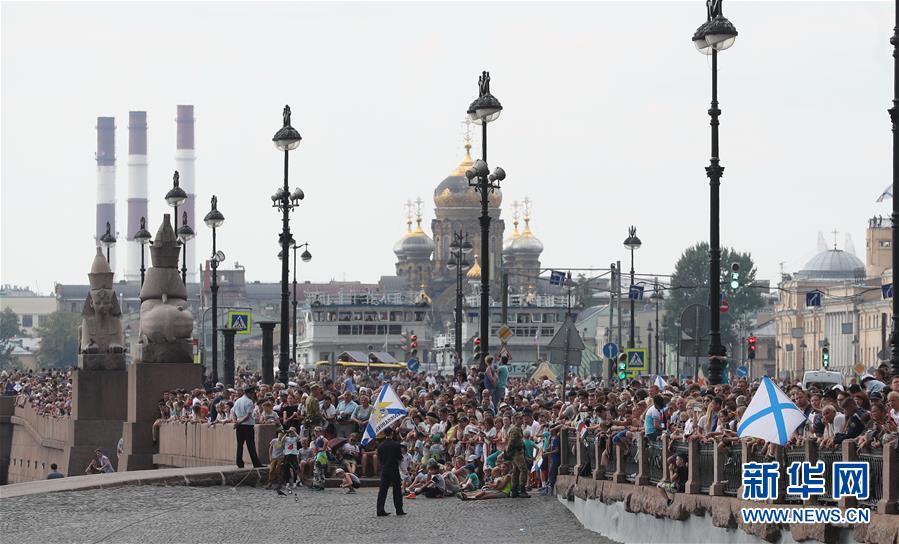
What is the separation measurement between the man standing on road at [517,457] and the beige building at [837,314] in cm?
12068

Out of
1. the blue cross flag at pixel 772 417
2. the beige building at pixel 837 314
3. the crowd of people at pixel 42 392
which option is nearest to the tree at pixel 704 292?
the beige building at pixel 837 314

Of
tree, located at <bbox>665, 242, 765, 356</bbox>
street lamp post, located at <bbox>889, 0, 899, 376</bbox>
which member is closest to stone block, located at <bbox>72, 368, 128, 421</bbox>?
street lamp post, located at <bbox>889, 0, 899, 376</bbox>

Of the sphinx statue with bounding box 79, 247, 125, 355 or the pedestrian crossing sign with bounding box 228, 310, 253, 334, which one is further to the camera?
the pedestrian crossing sign with bounding box 228, 310, 253, 334

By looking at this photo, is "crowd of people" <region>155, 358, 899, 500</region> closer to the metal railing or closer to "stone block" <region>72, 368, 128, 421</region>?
the metal railing

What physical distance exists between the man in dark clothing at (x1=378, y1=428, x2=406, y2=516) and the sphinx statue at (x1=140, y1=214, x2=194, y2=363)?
51.3 feet

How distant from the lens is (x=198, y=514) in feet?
89.8

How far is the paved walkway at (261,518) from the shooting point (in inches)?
960

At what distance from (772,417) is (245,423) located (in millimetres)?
14228

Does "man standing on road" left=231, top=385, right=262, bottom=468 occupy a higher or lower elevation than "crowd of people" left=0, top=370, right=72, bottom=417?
higher

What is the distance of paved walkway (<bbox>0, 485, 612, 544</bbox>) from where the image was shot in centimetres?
2439

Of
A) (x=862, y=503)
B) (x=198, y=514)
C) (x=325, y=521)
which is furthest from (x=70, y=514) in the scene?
(x=862, y=503)

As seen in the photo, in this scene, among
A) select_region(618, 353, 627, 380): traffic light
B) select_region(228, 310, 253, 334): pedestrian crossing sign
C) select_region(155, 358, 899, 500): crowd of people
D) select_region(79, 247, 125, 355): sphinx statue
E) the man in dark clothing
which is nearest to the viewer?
select_region(155, 358, 899, 500): crowd of people

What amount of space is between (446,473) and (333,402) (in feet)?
11.9

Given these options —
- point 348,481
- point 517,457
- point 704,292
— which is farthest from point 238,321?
point 704,292
